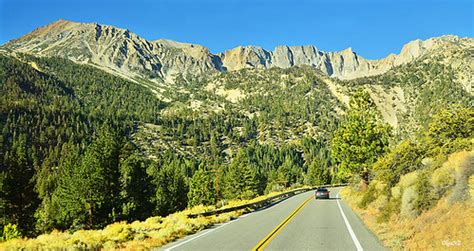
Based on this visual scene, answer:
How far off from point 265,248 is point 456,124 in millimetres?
22165

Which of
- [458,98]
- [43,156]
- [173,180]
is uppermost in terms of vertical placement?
[458,98]

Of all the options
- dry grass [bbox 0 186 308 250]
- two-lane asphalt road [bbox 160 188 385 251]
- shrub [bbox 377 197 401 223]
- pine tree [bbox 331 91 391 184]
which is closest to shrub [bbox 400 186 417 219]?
shrub [bbox 377 197 401 223]

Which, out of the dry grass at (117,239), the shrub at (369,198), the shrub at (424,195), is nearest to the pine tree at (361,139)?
the shrub at (369,198)

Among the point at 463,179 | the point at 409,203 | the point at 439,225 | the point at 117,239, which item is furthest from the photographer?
the point at 409,203

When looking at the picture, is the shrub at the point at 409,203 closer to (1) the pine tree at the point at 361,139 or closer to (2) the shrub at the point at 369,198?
(2) the shrub at the point at 369,198

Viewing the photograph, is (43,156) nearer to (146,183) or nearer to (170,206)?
(170,206)

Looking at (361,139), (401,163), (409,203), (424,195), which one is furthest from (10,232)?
(424,195)

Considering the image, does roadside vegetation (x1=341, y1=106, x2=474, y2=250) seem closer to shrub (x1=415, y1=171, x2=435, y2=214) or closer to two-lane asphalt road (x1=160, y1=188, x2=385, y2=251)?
shrub (x1=415, y1=171, x2=435, y2=214)

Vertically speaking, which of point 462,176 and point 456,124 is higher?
point 456,124

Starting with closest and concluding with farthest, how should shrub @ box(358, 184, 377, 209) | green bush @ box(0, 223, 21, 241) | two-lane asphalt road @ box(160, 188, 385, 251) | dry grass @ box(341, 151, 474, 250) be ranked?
dry grass @ box(341, 151, 474, 250), two-lane asphalt road @ box(160, 188, 385, 251), shrub @ box(358, 184, 377, 209), green bush @ box(0, 223, 21, 241)

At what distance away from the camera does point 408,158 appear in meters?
23.8

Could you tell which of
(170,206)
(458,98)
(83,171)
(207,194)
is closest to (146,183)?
(83,171)

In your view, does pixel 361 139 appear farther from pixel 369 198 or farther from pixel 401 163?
pixel 401 163

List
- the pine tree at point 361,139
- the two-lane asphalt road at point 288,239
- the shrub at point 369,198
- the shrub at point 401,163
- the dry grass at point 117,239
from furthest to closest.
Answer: the pine tree at point 361,139 → the shrub at point 369,198 → the shrub at point 401,163 → the two-lane asphalt road at point 288,239 → the dry grass at point 117,239
